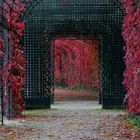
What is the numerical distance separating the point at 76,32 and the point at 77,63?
39.5 ft

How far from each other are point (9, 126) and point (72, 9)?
7.68 m

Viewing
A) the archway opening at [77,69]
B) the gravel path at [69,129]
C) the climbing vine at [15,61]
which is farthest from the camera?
the archway opening at [77,69]

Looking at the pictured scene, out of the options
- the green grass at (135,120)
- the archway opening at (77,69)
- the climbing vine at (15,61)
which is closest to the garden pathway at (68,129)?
the green grass at (135,120)

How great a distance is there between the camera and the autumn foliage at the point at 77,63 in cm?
2581

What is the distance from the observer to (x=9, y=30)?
13.5 meters

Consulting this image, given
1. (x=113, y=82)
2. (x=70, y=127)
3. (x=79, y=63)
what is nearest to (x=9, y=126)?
(x=70, y=127)

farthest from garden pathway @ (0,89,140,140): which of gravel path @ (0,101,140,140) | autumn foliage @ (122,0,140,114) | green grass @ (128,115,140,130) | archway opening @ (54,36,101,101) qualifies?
archway opening @ (54,36,101,101)

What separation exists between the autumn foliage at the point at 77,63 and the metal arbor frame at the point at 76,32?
4.55m

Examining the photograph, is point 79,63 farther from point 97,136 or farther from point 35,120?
point 97,136

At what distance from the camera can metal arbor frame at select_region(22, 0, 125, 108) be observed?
17938mm

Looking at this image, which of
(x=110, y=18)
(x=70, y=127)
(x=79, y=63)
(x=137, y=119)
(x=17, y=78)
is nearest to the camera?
(x=70, y=127)

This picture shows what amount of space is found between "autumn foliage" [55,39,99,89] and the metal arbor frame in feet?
14.9

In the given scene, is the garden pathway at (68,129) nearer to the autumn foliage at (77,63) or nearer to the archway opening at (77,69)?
the archway opening at (77,69)

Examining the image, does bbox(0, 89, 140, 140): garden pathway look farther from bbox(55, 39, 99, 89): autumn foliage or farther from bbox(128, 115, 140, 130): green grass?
bbox(55, 39, 99, 89): autumn foliage
